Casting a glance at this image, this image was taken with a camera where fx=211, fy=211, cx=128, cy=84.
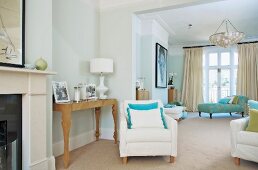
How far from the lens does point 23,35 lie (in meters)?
2.21

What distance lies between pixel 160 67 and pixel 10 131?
5.26 metres

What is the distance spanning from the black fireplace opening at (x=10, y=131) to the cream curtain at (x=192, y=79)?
7.50 m

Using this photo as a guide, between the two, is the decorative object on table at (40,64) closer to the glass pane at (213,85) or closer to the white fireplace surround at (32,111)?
the white fireplace surround at (32,111)

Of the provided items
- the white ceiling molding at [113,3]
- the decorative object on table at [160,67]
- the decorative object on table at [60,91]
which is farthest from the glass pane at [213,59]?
the decorative object on table at [60,91]

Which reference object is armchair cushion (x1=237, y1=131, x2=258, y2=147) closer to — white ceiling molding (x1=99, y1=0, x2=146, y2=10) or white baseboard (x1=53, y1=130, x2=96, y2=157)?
white baseboard (x1=53, y1=130, x2=96, y2=157)

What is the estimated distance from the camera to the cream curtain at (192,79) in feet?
28.5

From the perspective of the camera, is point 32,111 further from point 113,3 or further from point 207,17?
point 207,17

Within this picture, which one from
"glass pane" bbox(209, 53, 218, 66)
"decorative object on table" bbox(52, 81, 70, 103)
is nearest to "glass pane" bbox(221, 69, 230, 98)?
"glass pane" bbox(209, 53, 218, 66)

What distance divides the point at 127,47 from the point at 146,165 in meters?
2.13

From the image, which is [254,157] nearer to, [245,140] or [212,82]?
[245,140]

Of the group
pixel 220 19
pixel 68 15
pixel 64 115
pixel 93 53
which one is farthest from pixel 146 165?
pixel 220 19

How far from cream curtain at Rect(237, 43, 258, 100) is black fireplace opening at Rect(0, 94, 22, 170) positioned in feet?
25.5

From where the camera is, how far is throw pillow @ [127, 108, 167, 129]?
9.68ft

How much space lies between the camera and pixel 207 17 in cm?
573
